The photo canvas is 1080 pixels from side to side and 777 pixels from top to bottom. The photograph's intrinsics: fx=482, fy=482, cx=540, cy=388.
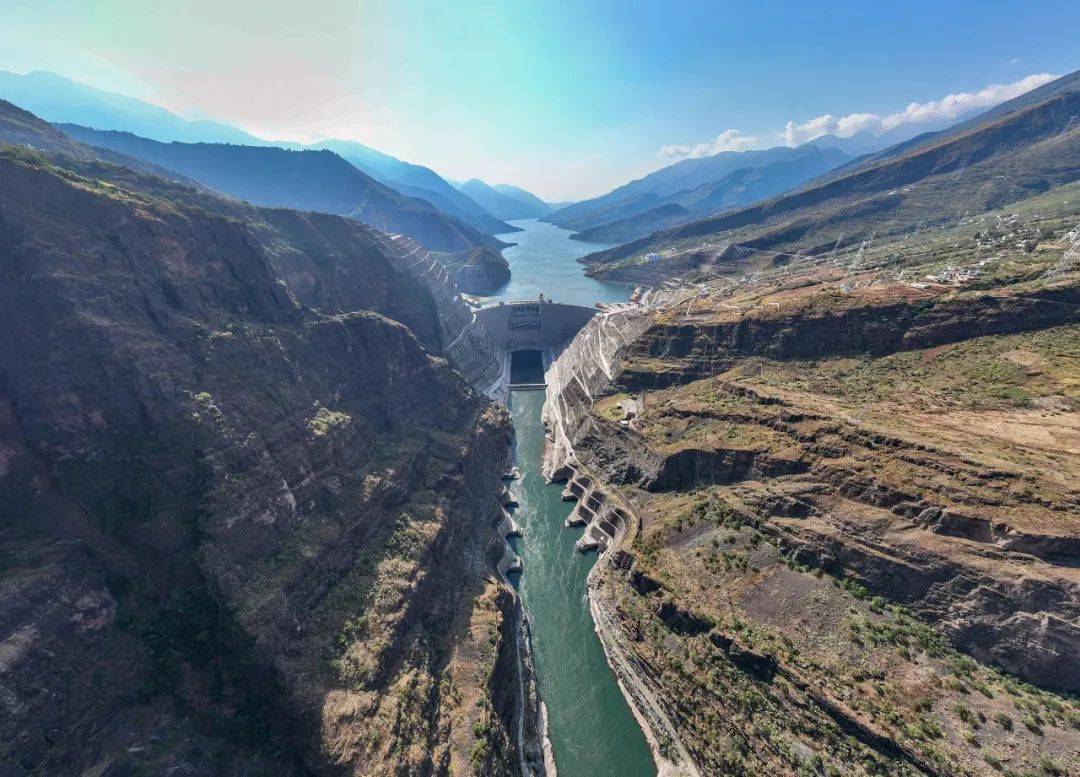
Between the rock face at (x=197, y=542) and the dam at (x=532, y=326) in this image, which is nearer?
the rock face at (x=197, y=542)

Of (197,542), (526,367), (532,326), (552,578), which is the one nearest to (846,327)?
(552,578)

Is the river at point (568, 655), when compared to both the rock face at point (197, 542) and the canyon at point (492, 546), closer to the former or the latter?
the canyon at point (492, 546)

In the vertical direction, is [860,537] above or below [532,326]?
above

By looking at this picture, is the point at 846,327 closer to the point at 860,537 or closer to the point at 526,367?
the point at 860,537

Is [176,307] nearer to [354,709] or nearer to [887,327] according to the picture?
[354,709]

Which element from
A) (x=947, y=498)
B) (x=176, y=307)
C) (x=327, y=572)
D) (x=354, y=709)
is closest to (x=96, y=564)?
(x=327, y=572)

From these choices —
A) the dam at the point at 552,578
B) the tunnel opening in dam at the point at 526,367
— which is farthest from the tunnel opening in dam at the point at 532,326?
the dam at the point at 552,578

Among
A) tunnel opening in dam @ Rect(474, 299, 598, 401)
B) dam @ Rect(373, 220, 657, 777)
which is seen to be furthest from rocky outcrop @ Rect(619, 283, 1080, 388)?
tunnel opening in dam @ Rect(474, 299, 598, 401)
